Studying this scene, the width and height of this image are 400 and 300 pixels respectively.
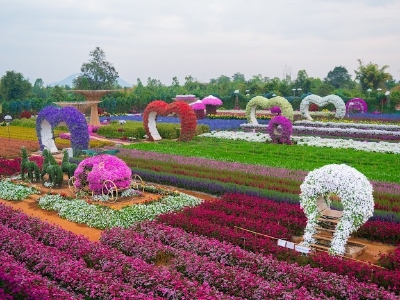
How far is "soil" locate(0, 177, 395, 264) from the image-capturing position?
9445 millimetres

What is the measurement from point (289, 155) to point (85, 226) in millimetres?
12223

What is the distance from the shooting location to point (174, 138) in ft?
94.5

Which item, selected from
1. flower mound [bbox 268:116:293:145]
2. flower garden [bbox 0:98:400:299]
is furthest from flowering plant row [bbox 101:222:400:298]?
flower mound [bbox 268:116:293:145]

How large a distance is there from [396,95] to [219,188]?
37.9 metres

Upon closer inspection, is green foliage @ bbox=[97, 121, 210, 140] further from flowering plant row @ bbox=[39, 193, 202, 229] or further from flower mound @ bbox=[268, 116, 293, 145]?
flowering plant row @ bbox=[39, 193, 202, 229]

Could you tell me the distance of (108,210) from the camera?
11.7 metres

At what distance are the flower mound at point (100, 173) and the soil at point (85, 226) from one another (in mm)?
531

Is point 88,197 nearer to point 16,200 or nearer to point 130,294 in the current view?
point 16,200

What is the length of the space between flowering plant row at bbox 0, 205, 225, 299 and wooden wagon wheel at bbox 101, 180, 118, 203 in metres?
3.37

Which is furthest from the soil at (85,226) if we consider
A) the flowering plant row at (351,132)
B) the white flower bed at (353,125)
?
the white flower bed at (353,125)

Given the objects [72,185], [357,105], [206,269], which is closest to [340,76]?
[357,105]

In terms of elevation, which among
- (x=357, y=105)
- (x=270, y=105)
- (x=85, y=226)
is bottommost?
(x=85, y=226)

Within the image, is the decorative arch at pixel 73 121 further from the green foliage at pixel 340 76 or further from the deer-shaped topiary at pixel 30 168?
the green foliage at pixel 340 76

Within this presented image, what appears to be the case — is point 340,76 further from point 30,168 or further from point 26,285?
point 26,285
